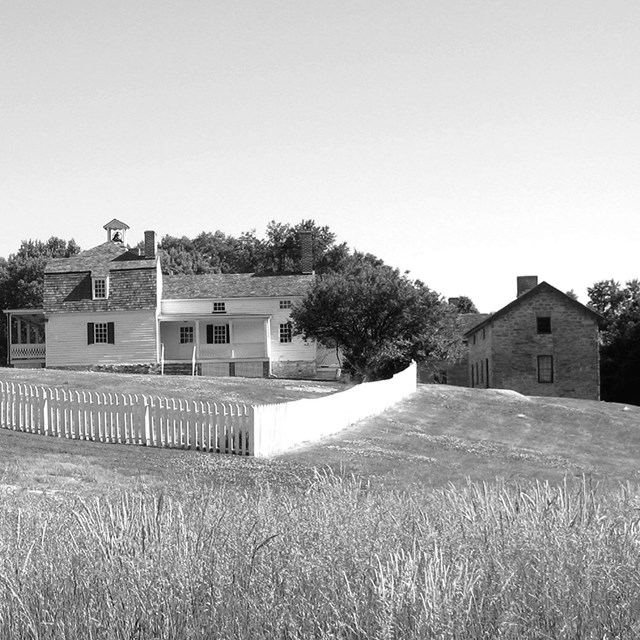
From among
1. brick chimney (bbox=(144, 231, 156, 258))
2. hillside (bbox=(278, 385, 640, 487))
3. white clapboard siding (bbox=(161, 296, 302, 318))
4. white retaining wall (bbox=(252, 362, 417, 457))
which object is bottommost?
hillside (bbox=(278, 385, 640, 487))

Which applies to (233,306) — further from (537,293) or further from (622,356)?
(622,356)

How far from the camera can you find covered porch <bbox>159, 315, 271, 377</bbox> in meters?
62.9

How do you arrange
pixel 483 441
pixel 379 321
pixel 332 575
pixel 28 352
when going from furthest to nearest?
pixel 28 352 < pixel 379 321 < pixel 483 441 < pixel 332 575

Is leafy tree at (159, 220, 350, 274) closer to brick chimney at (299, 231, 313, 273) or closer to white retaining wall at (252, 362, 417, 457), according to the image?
brick chimney at (299, 231, 313, 273)

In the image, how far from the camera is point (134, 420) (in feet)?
78.0

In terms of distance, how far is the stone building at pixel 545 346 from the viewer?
63062mm

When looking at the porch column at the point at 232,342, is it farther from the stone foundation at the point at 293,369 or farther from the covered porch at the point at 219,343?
the stone foundation at the point at 293,369

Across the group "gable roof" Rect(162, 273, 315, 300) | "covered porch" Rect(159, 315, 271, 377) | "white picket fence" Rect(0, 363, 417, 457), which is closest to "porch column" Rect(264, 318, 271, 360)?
"covered porch" Rect(159, 315, 271, 377)

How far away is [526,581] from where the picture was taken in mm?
5965

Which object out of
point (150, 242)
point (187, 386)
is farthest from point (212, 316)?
point (187, 386)

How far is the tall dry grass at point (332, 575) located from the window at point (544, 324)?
57.3 meters

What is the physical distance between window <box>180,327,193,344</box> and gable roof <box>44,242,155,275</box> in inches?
178

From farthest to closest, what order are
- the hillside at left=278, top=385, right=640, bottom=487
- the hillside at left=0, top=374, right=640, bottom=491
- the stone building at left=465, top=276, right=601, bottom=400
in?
1. the stone building at left=465, top=276, right=601, bottom=400
2. the hillside at left=278, top=385, right=640, bottom=487
3. the hillside at left=0, top=374, right=640, bottom=491

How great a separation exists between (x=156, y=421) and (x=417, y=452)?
7.23 m
